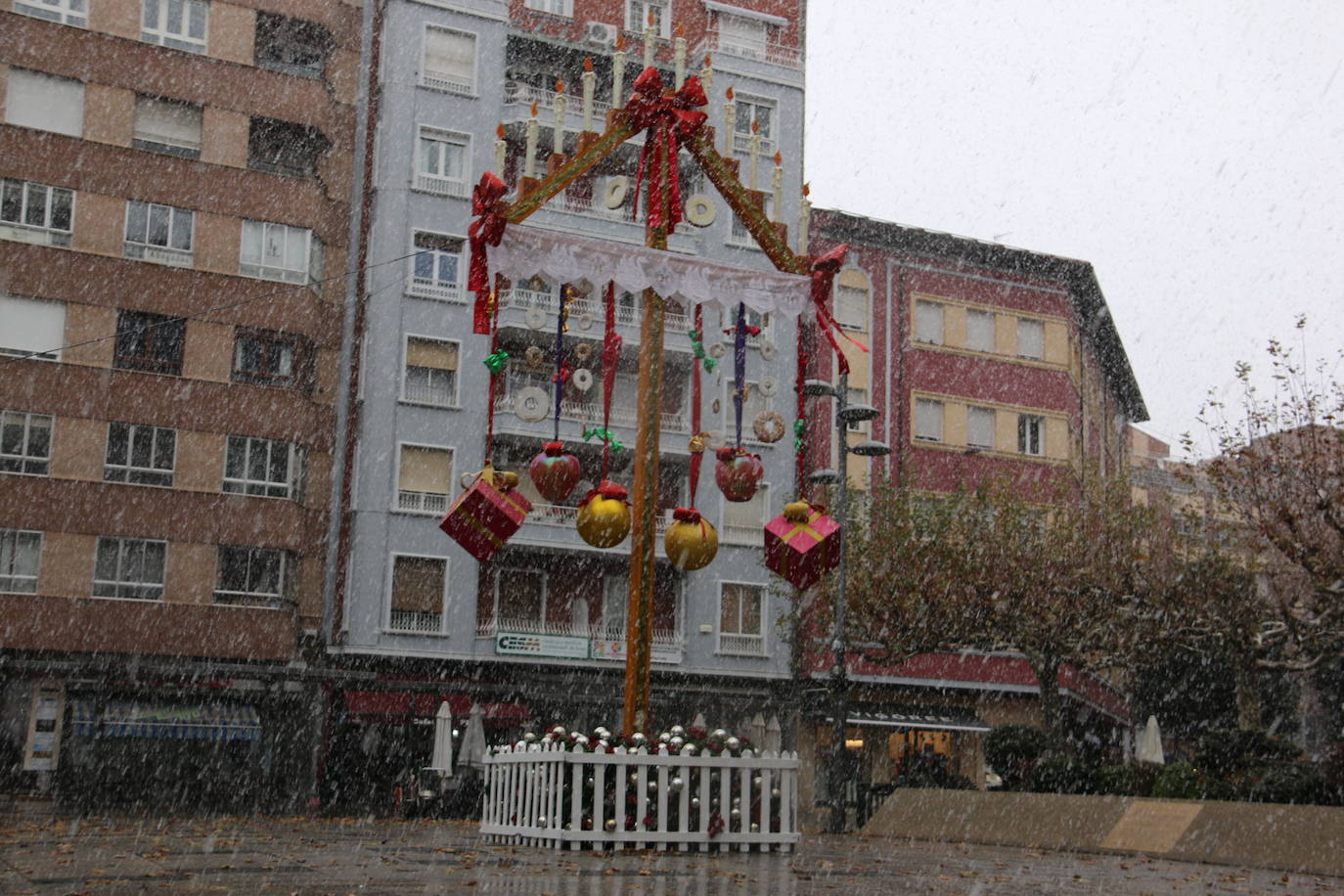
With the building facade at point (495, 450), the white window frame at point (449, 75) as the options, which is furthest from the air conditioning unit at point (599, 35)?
the white window frame at point (449, 75)

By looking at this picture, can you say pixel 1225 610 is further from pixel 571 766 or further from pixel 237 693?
pixel 237 693

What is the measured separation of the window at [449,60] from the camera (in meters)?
41.9

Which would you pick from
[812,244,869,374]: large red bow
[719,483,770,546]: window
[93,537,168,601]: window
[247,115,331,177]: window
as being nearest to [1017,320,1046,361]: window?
[719,483,770,546]: window

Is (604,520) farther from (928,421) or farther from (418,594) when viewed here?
(928,421)

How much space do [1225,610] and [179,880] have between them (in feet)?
79.2

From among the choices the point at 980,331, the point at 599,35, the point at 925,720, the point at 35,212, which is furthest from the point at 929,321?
the point at 35,212

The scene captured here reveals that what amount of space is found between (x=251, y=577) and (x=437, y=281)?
31.1 feet

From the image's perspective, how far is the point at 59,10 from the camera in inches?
1470

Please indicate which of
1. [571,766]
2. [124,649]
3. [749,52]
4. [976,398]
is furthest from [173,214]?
[571,766]

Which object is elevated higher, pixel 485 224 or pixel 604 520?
pixel 485 224

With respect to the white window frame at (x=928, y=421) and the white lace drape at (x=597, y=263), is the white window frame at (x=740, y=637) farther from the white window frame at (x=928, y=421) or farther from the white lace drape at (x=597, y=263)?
the white lace drape at (x=597, y=263)

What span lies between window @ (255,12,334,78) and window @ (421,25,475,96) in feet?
9.02

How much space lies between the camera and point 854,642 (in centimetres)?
4078

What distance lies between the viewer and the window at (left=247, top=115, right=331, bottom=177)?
39469 mm
